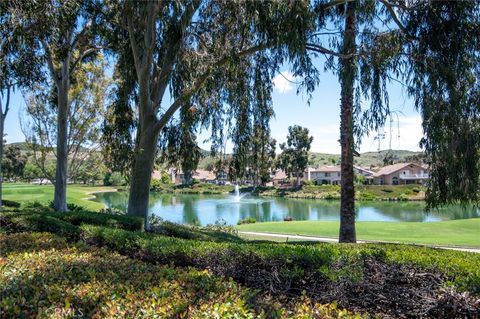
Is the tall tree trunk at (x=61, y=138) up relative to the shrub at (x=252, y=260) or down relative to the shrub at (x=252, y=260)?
up

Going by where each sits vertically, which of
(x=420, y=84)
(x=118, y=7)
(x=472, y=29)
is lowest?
(x=420, y=84)

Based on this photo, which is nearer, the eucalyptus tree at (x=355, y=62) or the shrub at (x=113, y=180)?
the eucalyptus tree at (x=355, y=62)

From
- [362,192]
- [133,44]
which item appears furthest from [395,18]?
[362,192]

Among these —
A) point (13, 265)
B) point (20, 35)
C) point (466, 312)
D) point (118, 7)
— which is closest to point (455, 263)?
point (466, 312)

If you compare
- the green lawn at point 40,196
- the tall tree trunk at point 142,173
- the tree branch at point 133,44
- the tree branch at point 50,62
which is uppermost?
the tree branch at point 50,62

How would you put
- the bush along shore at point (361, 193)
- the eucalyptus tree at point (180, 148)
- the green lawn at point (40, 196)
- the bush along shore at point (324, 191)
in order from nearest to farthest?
the eucalyptus tree at point (180, 148)
the green lawn at point (40, 196)
the bush along shore at point (361, 193)
the bush along shore at point (324, 191)

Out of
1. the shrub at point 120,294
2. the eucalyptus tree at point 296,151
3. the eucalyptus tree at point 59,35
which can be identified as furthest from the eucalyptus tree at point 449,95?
the eucalyptus tree at point 296,151

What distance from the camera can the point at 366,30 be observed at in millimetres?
7598

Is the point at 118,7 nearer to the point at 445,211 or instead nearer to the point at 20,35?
the point at 20,35

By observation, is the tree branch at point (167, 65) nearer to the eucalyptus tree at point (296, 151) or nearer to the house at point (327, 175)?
the eucalyptus tree at point (296, 151)

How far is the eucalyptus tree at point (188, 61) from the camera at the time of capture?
24.6 ft

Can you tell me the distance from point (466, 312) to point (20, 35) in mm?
9138

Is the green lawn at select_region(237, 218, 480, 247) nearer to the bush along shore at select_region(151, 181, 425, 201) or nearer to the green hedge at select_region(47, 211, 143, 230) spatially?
the green hedge at select_region(47, 211, 143, 230)

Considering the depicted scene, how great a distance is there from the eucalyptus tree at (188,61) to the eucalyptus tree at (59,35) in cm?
112
